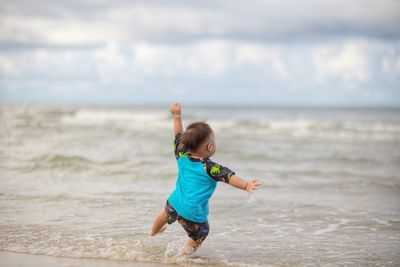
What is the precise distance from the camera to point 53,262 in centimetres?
495

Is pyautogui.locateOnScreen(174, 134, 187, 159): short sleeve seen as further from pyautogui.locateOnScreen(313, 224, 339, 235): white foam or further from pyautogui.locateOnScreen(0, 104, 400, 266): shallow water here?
pyautogui.locateOnScreen(313, 224, 339, 235): white foam

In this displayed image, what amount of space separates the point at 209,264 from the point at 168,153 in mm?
9658

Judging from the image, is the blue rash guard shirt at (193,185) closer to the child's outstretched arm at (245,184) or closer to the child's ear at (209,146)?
the child's ear at (209,146)

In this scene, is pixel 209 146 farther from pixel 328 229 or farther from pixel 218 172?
pixel 328 229

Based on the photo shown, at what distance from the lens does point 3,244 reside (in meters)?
5.52

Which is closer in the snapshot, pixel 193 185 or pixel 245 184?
pixel 245 184

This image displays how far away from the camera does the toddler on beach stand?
4.66 metres

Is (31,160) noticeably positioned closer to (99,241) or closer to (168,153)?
(168,153)

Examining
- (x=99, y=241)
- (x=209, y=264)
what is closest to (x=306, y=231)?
(x=209, y=264)

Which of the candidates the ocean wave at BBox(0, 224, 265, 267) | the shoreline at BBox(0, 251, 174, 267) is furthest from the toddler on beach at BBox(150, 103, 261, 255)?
the shoreline at BBox(0, 251, 174, 267)

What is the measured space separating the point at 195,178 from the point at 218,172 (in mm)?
255

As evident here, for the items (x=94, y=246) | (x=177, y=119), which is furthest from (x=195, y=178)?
(x=94, y=246)

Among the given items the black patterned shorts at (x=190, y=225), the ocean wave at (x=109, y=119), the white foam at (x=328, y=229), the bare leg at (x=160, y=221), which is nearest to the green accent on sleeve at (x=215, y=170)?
the black patterned shorts at (x=190, y=225)

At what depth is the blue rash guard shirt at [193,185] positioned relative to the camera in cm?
471
